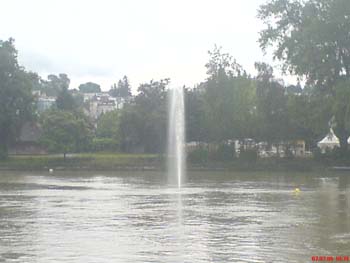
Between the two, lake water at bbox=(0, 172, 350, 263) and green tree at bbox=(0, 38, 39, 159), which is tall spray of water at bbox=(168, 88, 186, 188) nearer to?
green tree at bbox=(0, 38, 39, 159)

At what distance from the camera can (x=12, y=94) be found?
71125 millimetres

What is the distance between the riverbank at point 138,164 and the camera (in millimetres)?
59438

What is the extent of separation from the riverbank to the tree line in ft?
11.2

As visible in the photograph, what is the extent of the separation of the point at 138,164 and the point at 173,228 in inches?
1800

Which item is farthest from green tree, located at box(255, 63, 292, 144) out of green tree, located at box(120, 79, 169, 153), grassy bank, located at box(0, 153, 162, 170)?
green tree, located at box(120, 79, 169, 153)

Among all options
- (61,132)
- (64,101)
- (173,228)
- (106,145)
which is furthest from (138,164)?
(64,101)

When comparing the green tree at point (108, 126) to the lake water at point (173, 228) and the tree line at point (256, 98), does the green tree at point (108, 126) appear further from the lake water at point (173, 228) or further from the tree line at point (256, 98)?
the lake water at point (173, 228)

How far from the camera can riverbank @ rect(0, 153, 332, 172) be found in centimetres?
5944

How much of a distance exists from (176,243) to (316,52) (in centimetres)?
4418

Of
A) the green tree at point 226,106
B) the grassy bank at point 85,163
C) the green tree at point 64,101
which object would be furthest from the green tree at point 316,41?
the green tree at point 64,101

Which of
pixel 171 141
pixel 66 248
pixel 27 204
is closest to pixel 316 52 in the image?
pixel 171 141

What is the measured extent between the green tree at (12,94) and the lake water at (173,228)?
4487cm

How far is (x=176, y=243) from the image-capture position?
1441 cm

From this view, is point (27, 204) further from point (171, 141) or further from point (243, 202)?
point (171, 141)
